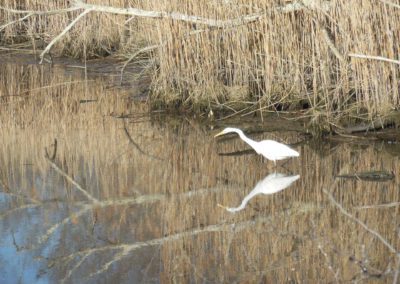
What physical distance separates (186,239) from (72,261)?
2.38 feet

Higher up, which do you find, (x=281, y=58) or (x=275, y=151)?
(x=281, y=58)

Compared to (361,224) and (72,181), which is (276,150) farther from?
(72,181)

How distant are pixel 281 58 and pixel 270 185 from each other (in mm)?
2057

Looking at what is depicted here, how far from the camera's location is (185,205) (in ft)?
19.1

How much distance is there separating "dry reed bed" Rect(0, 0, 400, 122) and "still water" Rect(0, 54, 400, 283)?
0.97 feet

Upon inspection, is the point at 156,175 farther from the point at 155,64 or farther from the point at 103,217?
the point at 155,64

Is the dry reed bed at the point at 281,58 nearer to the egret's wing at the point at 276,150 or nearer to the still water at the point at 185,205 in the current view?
the still water at the point at 185,205

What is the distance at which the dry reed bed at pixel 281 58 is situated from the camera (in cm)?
Answer: 732

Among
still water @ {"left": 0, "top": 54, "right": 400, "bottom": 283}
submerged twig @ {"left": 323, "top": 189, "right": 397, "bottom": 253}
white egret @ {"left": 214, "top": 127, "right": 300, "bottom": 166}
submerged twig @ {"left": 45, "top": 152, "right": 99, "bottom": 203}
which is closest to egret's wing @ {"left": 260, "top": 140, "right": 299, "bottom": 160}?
white egret @ {"left": 214, "top": 127, "right": 300, "bottom": 166}

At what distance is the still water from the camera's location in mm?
4688

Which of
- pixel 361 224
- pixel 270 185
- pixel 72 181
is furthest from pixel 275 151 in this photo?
pixel 72 181

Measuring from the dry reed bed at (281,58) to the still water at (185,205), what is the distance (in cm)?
30

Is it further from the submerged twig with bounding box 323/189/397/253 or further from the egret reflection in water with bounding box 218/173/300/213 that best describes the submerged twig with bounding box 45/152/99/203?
the submerged twig with bounding box 323/189/397/253

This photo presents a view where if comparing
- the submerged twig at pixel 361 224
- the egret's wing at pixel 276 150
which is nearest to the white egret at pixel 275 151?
the egret's wing at pixel 276 150
